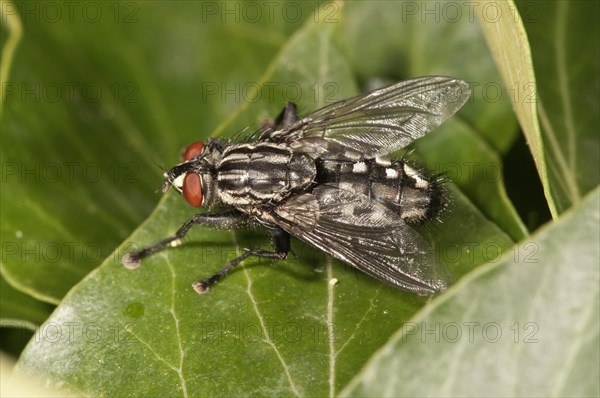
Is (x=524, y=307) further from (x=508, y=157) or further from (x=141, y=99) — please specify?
(x=141, y=99)

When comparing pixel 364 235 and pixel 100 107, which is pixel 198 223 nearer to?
pixel 364 235

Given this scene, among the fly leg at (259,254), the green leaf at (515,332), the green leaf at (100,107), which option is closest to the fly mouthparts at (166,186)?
the green leaf at (100,107)

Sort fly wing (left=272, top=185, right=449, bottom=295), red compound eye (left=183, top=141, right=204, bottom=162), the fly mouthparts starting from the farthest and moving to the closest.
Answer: red compound eye (left=183, top=141, right=204, bottom=162) < the fly mouthparts < fly wing (left=272, top=185, right=449, bottom=295)

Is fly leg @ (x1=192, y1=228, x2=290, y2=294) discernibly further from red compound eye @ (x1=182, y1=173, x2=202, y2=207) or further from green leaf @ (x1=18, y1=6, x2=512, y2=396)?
red compound eye @ (x1=182, y1=173, x2=202, y2=207)

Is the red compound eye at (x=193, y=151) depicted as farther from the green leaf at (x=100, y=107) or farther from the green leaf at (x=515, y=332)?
the green leaf at (x=515, y=332)

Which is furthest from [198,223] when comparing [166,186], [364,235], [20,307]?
[20,307]

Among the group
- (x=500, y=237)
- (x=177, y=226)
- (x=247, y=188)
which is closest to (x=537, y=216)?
(x=500, y=237)

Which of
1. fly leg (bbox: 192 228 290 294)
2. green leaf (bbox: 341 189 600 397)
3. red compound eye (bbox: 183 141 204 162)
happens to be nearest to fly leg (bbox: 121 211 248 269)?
fly leg (bbox: 192 228 290 294)
